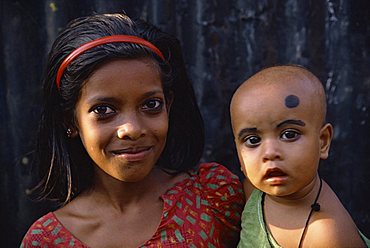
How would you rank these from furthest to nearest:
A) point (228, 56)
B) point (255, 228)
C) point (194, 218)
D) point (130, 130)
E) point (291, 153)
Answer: point (228, 56)
point (194, 218)
point (255, 228)
point (130, 130)
point (291, 153)

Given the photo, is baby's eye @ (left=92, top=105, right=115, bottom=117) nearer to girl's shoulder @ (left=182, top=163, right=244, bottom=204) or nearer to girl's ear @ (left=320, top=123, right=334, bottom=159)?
girl's shoulder @ (left=182, top=163, right=244, bottom=204)

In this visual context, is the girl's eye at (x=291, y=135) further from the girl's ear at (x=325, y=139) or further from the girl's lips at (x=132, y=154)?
the girl's lips at (x=132, y=154)

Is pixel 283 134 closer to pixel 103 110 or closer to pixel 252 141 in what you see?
pixel 252 141

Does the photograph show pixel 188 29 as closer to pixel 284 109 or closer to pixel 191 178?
pixel 191 178

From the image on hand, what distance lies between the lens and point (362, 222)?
3.30m

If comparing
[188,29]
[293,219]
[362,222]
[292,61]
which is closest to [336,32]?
[292,61]

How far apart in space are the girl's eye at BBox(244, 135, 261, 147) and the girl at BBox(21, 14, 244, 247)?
31 cm

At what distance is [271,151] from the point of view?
2334mm

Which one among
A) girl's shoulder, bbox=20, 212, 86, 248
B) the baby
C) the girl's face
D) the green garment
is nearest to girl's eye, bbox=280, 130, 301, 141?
the baby

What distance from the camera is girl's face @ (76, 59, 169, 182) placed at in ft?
8.06

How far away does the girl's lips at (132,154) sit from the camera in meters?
2.48

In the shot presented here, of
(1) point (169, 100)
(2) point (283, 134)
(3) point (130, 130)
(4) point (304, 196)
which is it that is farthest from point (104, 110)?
(4) point (304, 196)

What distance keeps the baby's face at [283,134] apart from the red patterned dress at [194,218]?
0.34 metres

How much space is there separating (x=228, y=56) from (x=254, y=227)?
974 mm
